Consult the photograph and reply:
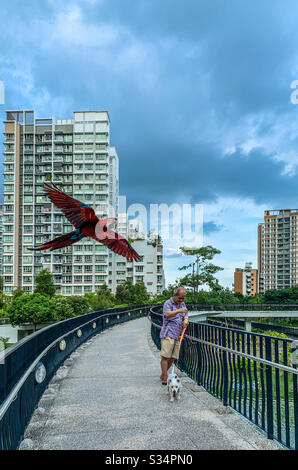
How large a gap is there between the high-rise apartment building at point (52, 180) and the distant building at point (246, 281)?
7985 cm

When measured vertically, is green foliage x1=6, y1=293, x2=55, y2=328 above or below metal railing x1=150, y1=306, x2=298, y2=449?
below

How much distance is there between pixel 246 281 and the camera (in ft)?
515

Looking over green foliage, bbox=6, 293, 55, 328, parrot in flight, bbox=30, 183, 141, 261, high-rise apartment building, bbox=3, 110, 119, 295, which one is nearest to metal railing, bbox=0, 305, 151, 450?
parrot in flight, bbox=30, 183, 141, 261

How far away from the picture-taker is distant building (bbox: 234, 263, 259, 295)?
155413 mm

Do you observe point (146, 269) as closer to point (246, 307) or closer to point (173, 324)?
point (246, 307)

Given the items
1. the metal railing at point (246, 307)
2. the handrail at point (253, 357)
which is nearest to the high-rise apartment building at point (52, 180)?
the metal railing at point (246, 307)

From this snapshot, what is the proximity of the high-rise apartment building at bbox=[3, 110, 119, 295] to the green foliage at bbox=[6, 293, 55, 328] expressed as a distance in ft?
108

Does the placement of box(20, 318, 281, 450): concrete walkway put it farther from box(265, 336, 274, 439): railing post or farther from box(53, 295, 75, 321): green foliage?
box(53, 295, 75, 321): green foliage

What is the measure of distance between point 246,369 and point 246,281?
15631cm

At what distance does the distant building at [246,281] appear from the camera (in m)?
155

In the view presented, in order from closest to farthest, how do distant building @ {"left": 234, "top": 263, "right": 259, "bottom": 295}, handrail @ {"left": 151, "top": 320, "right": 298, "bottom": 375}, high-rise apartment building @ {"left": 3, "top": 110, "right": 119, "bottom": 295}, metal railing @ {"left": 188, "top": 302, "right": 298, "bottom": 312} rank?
handrail @ {"left": 151, "top": 320, "right": 298, "bottom": 375} < metal railing @ {"left": 188, "top": 302, "right": 298, "bottom": 312} < high-rise apartment building @ {"left": 3, "top": 110, "right": 119, "bottom": 295} < distant building @ {"left": 234, "top": 263, "right": 259, "bottom": 295}

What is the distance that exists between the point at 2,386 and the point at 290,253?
13916cm

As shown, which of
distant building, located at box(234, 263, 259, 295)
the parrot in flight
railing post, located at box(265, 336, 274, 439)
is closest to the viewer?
railing post, located at box(265, 336, 274, 439)

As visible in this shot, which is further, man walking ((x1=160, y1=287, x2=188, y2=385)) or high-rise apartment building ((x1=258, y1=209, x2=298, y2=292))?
high-rise apartment building ((x1=258, y1=209, x2=298, y2=292))
